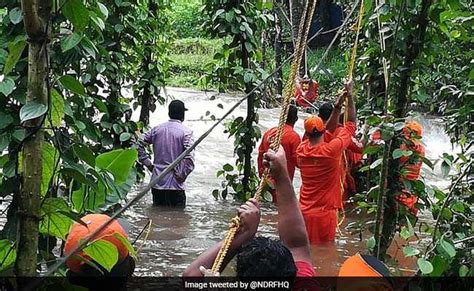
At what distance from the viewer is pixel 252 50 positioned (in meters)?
6.80

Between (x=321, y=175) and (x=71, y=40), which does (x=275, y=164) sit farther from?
(x=321, y=175)

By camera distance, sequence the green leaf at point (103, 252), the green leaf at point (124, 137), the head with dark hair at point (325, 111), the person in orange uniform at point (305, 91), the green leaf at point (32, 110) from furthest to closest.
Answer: the person in orange uniform at point (305, 91) → the head with dark hair at point (325, 111) → the green leaf at point (124, 137) → the green leaf at point (103, 252) → the green leaf at point (32, 110)

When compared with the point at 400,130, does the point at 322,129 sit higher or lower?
lower

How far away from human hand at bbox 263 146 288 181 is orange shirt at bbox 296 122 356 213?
298cm

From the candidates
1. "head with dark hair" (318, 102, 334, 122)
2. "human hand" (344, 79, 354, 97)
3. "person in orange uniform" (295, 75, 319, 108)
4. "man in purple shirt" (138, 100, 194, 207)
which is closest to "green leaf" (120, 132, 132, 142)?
"man in purple shirt" (138, 100, 194, 207)

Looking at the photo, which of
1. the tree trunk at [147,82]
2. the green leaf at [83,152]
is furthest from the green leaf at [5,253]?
the tree trunk at [147,82]

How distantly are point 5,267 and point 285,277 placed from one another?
81cm

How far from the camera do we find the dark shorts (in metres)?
7.14

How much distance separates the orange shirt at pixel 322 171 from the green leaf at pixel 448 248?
2.83 meters

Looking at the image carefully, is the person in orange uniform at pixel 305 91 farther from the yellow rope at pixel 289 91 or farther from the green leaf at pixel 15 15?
the green leaf at pixel 15 15

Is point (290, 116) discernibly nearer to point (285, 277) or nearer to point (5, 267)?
point (285, 277)

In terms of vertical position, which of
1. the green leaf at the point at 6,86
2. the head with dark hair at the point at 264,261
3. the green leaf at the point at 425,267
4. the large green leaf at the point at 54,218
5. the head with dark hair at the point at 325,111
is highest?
the green leaf at the point at 6,86

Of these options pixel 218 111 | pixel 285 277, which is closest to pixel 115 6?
pixel 285 277

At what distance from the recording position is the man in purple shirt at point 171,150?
686 cm
